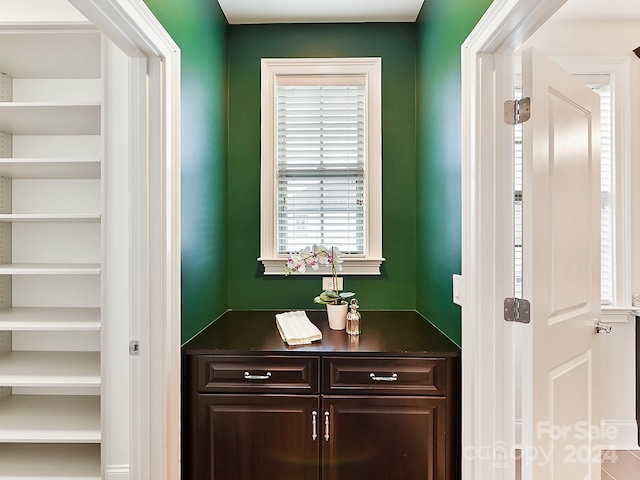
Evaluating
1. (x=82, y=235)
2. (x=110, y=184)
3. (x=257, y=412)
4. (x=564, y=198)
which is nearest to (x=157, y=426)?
(x=257, y=412)

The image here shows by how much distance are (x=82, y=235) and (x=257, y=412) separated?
1.42 metres

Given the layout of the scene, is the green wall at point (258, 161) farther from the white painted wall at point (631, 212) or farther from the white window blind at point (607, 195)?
the white window blind at point (607, 195)

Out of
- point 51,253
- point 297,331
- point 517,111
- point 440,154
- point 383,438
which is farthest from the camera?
point 51,253

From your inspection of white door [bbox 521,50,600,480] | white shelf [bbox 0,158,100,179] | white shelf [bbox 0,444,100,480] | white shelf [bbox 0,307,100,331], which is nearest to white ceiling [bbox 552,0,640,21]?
white door [bbox 521,50,600,480]

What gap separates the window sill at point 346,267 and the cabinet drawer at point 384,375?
30.1 inches

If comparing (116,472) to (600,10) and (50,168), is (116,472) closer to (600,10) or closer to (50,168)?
(50,168)

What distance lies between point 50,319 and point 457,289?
194 centimetres

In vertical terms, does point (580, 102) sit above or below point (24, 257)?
above

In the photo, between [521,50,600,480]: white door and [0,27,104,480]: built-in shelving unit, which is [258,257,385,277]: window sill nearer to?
[0,27,104,480]: built-in shelving unit

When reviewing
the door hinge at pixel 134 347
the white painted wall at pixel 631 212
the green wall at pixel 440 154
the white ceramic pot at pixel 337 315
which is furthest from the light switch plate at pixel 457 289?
the white painted wall at pixel 631 212

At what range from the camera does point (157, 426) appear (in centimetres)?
135

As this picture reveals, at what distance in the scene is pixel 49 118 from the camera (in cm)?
180

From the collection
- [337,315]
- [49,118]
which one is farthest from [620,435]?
[49,118]

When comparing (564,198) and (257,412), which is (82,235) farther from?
(564,198)
